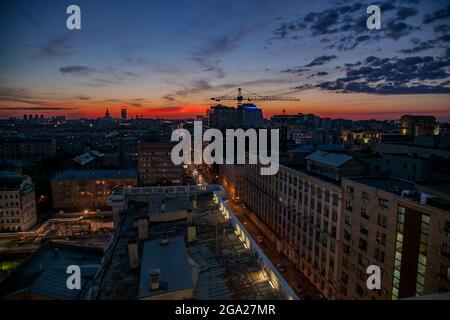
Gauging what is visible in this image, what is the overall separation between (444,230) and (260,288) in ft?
26.8

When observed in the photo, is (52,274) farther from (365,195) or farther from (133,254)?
(365,195)

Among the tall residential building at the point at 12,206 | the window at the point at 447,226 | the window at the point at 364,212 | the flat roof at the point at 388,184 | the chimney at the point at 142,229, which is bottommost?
the tall residential building at the point at 12,206

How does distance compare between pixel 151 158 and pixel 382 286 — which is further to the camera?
pixel 151 158

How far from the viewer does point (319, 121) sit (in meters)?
114

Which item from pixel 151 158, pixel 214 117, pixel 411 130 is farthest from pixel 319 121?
pixel 151 158

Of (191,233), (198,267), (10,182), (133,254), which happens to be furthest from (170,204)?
(10,182)

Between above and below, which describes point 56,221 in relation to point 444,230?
below

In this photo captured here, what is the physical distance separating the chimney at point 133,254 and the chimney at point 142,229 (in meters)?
1.81

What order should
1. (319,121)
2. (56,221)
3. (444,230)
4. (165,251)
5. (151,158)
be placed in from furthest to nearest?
(319,121) → (151,158) → (56,221) → (444,230) → (165,251)

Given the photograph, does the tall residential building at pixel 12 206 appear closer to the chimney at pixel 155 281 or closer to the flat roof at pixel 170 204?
the flat roof at pixel 170 204

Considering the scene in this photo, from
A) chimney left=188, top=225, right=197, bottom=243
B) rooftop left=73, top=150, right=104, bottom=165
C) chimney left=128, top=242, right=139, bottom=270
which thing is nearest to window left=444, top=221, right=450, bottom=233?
chimney left=188, top=225, right=197, bottom=243

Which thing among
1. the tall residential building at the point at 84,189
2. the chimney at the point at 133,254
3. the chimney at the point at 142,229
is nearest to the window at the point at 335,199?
the chimney at the point at 142,229

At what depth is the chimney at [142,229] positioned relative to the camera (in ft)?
28.0
